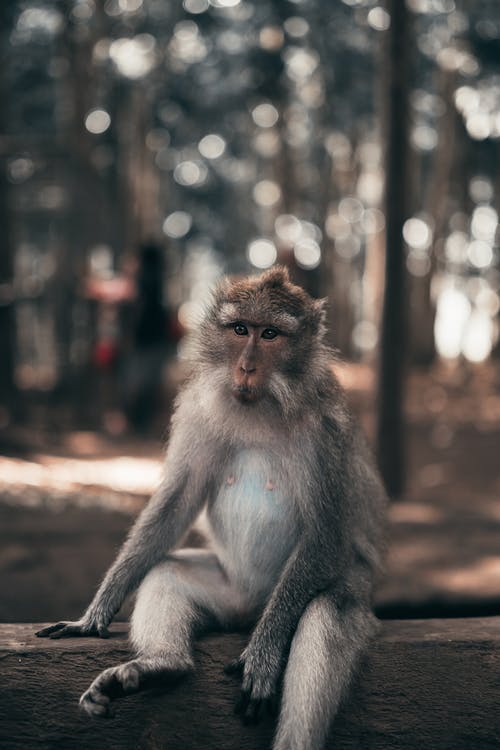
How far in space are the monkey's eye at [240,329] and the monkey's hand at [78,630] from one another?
4.12 feet

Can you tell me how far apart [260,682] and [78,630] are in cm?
81

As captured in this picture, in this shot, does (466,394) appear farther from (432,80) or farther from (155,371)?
(432,80)

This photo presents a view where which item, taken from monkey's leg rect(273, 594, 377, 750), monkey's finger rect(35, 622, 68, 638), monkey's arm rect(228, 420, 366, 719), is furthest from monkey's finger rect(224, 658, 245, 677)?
monkey's finger rect(35, 622, 68, 638)

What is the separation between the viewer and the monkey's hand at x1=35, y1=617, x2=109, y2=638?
388 centimetres

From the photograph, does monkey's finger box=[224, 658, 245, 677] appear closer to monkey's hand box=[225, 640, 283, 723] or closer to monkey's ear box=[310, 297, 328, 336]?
monkey's hand box=[225, 640, 283, 723]

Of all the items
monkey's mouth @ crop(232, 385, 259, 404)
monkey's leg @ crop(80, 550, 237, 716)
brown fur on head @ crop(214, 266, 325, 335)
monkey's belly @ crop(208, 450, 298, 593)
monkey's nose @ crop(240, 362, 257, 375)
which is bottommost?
monkey's leg @ crop(80, 550, 237, 716)

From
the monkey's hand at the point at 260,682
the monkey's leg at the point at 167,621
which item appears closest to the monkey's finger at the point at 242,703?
the monkey's hand at the point at 260,682

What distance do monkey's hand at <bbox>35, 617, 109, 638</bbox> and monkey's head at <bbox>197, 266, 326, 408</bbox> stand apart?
3.48ft

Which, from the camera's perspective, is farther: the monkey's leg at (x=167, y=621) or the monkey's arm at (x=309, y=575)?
the monkey's arm at (x=309, y=575)

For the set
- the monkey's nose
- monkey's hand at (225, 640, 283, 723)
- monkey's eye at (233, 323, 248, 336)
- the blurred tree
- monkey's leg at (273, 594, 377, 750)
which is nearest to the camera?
monkey's leg at (273, 594, 377, 750)

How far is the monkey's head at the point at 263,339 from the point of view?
12.0 feet

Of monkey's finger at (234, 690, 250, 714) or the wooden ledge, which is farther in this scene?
the wooden ledge

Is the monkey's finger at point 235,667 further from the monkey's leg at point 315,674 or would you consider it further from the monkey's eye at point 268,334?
the monkey's eye at point 268,334

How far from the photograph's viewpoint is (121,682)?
10.8 feet
